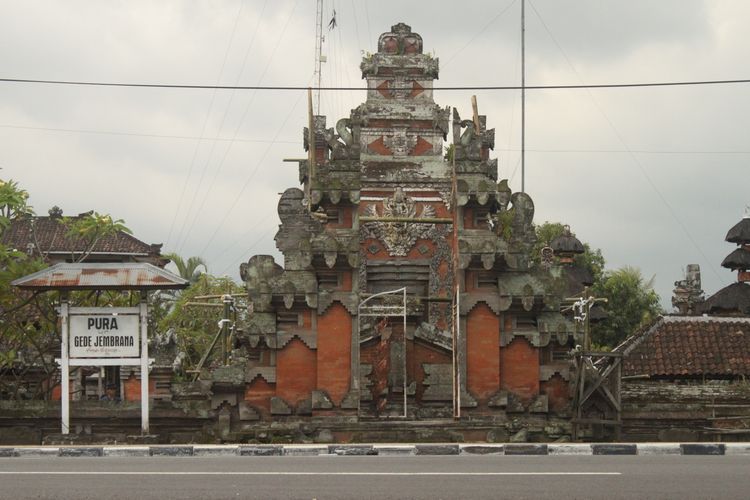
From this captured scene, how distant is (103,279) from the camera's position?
2511cm

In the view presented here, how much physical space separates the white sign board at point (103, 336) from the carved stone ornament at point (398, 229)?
578 cm

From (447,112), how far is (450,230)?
318 cm

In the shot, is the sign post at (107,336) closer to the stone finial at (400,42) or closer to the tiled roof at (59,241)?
the stone finial at (400,42)

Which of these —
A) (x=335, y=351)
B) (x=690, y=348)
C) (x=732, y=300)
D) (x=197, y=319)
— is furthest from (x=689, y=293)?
(x=335, y=351)

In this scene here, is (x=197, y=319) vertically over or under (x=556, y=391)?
over

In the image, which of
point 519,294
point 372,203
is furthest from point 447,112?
point 519,294

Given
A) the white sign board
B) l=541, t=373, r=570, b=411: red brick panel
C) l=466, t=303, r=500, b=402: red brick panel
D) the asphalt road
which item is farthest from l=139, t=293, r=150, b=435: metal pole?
l=541, t=373, r=570, b=411: red brick panel

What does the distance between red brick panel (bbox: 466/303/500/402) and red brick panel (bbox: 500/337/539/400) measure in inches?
12.7

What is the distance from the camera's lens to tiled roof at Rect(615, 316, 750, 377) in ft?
121

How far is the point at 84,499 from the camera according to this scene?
13.9m

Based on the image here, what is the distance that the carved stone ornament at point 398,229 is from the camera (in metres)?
28.1

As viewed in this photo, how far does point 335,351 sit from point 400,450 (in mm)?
6390

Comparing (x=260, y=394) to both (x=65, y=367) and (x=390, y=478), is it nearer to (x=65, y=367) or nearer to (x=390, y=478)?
(x=65, y=367)

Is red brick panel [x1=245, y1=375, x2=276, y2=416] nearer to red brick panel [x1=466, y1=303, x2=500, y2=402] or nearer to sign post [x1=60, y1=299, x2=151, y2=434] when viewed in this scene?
sign post [x1=60, y1=299, x2=151, y2=434]
